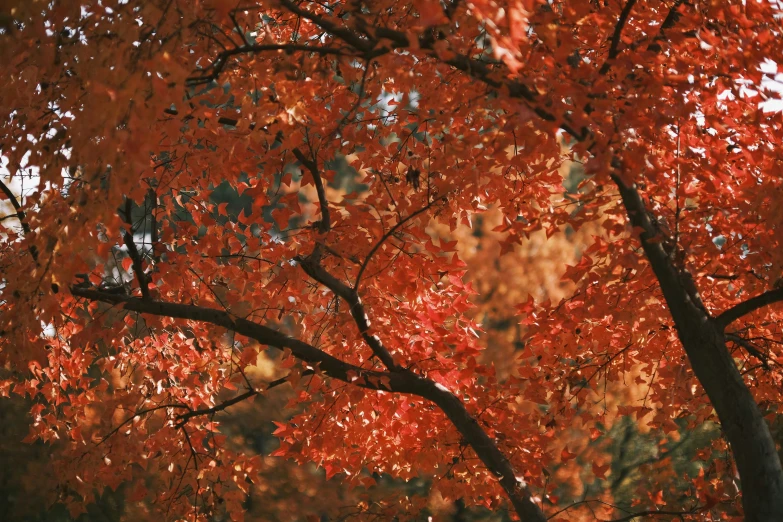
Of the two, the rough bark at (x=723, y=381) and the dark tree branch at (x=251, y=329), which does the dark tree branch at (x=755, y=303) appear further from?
the dark tree branch at (x=251, y=329)

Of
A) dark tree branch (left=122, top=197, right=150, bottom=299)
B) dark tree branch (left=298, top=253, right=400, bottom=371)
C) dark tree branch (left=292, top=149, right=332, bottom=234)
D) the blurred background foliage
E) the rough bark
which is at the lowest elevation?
the rough bark

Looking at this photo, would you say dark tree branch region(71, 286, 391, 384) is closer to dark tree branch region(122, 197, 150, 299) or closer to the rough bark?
dark tree branch region(122, 197, 150, 299)

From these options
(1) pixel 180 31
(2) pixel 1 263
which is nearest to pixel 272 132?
(1) pixel 180 31

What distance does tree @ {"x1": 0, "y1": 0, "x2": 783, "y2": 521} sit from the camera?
236 centimetres

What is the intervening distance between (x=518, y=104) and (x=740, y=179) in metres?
1.90

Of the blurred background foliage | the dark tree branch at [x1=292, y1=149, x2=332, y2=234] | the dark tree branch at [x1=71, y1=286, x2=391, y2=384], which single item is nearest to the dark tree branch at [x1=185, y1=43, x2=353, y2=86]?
the dark tree branch at [x1=292, y1=149, x2=332, y2=234]

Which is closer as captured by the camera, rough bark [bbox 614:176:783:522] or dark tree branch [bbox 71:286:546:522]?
rough bark [bbox 614:176:783:522]

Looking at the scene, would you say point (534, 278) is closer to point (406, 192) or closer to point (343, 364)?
point (406, 192)

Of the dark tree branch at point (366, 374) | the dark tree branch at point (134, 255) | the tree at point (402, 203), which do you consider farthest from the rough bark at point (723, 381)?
the dark tree branch at point (134, 255)

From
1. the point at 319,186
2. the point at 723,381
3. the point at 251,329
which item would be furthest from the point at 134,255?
the point at 723,381

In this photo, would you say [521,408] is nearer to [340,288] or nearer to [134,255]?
[340,288]

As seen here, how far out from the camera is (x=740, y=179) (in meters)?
3.50

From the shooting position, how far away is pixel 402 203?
10.7ft

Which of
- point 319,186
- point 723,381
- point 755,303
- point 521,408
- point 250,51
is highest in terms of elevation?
point 521,408
